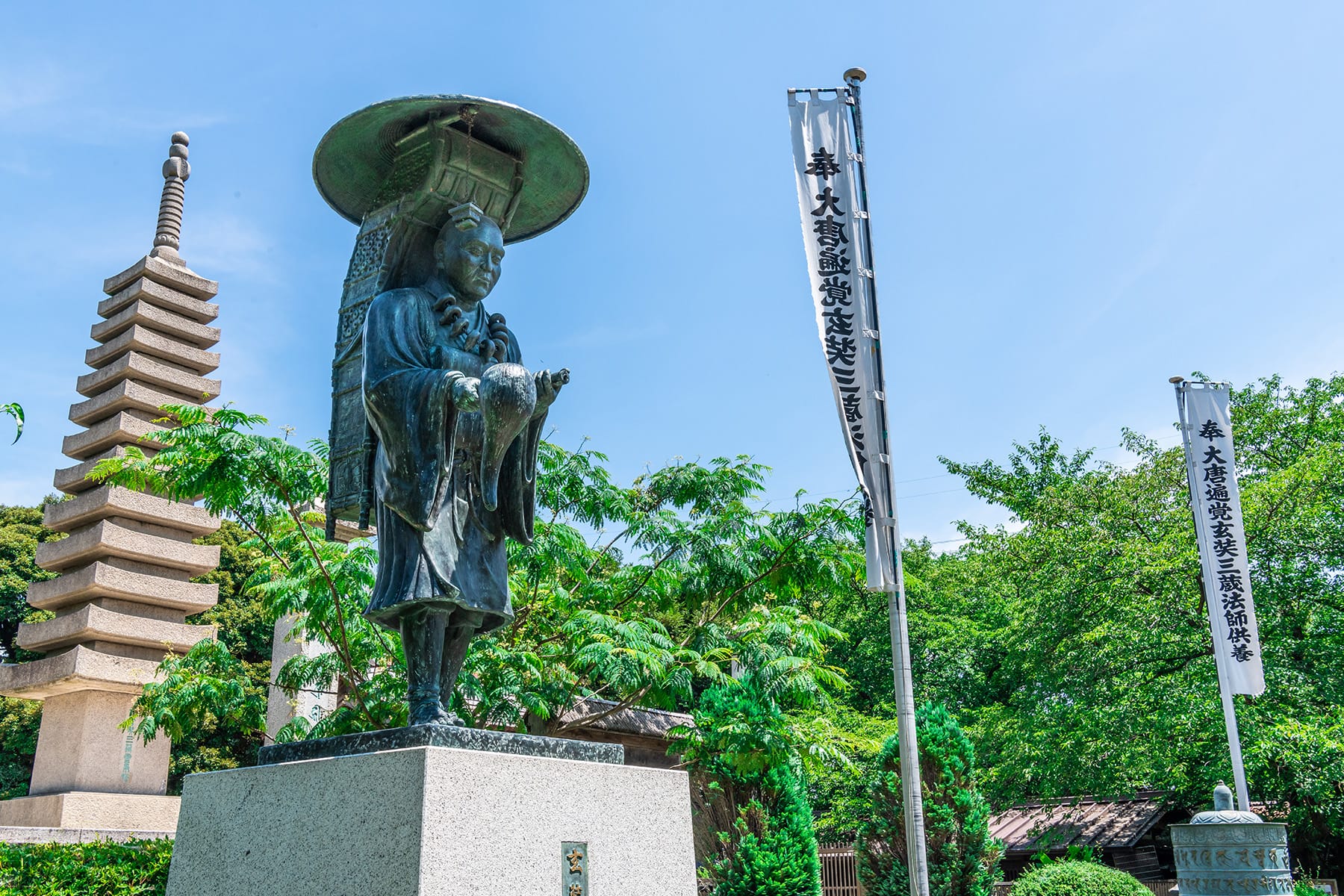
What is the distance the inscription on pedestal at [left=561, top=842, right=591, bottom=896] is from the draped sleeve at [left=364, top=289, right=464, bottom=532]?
1.29 m

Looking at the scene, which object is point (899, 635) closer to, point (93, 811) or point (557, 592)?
point (557, 592)

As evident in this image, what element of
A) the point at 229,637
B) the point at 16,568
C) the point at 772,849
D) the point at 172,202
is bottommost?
the point at 772,849

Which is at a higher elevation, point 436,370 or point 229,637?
point 229,637

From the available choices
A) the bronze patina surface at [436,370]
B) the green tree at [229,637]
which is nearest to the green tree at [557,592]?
the bronze patina surface at [436,370]

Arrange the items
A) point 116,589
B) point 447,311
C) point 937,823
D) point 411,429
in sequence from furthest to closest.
Answer: point 116,589, point 937,823, point 447,311, point 411,429

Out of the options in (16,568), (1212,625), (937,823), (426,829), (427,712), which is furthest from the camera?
(16,568)

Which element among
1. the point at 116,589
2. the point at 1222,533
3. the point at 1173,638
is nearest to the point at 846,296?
the point at 1222,533

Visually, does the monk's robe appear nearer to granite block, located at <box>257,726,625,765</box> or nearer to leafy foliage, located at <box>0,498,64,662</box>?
granite block, located at <box>257,726,625,765</box>

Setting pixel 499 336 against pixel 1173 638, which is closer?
pixel 499 336

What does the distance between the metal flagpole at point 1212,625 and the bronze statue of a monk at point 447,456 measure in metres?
10.2

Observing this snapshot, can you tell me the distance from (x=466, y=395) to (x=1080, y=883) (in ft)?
30.8

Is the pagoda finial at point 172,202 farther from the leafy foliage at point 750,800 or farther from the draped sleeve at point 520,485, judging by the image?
the draped sleeve at point 520,485

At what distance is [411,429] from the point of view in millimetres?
3943

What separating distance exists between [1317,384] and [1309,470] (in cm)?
491
